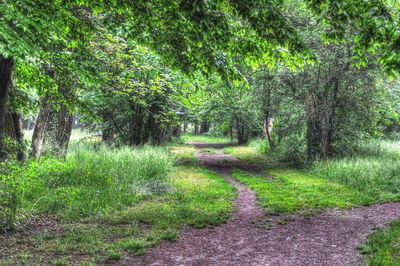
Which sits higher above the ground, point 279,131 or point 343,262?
point 279,131

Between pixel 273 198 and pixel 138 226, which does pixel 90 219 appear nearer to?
pixel 138 226

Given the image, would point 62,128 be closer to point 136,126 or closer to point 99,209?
point 99,209

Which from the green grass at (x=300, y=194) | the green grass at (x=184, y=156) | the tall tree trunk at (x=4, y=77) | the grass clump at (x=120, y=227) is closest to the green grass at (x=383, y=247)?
the green grass at (x=300, y=194)

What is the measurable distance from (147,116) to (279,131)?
7.41 meters

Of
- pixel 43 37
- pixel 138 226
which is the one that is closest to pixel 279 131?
pixel 138 226

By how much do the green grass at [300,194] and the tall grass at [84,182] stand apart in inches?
125

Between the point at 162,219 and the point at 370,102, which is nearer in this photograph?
the point at 162,219

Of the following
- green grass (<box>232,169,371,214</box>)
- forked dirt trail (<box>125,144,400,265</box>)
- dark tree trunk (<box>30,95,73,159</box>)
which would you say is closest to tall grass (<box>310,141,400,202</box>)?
green grass (<box>232,169,371,214</box>)

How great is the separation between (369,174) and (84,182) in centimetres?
952

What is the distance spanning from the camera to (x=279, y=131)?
1427 centimetres

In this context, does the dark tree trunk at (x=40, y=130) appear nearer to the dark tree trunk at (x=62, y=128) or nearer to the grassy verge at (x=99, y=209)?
the dark tree trunk at (x=62, y=128)

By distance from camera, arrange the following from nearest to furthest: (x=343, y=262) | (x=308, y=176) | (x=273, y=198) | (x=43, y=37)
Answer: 1. (x=343, y=262)
2. (x=43, y=37)
3. (x=273, y=198)
4. (x=308, y=176)

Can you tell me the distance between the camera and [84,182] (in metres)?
6.80

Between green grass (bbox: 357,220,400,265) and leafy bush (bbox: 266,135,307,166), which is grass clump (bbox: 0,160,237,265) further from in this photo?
leafy bush (bbox: 266,135,307,166)
